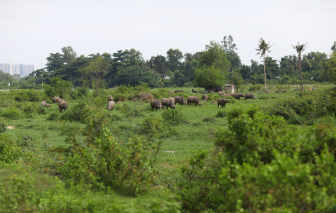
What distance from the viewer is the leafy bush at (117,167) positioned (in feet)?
17.2

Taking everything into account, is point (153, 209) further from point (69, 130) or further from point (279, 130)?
point (69, 130)

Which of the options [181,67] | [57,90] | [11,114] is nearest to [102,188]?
[11,114]

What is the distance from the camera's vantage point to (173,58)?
291ft

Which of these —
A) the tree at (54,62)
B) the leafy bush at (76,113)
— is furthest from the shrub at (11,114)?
the tree at (54,62)

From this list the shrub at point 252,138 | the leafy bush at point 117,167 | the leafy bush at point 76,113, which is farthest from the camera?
the leafy bush at point 76,113

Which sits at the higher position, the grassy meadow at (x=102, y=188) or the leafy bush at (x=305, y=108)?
the leafy bush at (x=305, y=108)

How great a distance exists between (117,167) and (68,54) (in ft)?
324

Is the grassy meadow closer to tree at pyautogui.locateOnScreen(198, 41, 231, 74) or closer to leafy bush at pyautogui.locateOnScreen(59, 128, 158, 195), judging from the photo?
leafy bush at pyautogui.locateOnScreen(59, 128, 158, 195)

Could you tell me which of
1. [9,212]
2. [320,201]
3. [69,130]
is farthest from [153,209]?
[69,130]

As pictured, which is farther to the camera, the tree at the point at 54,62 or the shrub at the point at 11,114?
the tree at the point at 54,62

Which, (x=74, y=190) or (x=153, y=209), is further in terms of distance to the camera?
(x=74, y=190)

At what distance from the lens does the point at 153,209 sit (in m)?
3.32

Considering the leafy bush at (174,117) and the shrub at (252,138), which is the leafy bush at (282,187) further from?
Answer: the leafy bush at (174,117)

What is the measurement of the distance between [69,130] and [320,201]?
535cm
